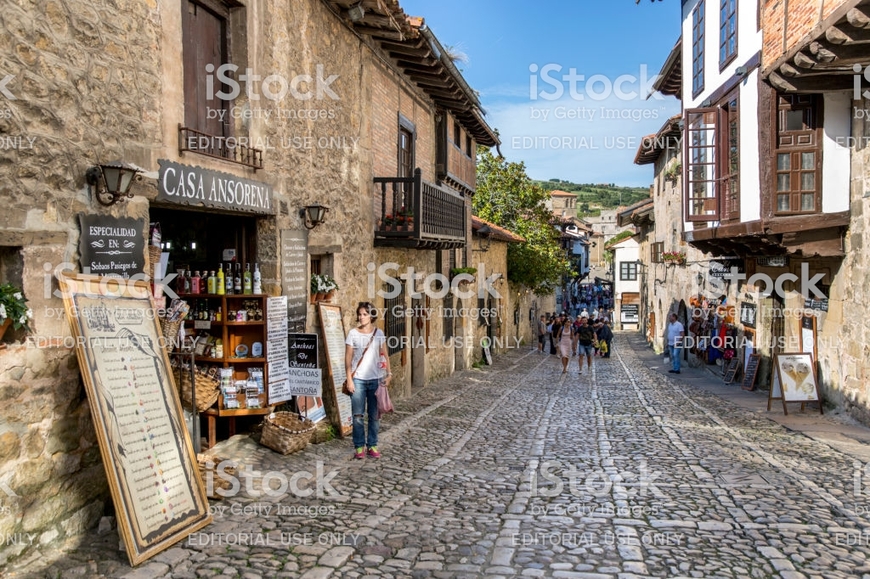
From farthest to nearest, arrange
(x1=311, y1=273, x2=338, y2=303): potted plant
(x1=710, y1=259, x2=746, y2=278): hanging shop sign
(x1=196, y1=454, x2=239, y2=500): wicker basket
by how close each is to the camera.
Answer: (x1=710, y1=259, x2=746, y2=278): hanging shop sign < (x1=311, y1=273, x2=338, y2=303): potted plant < (x1=196, y1=454, x2=239, y2=500): wicker basket

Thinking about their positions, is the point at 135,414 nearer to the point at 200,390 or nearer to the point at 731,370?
the point at 200,390

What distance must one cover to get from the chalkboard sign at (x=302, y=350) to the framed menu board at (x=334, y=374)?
0.73 metres

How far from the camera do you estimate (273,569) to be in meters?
4.64

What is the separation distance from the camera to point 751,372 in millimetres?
15227

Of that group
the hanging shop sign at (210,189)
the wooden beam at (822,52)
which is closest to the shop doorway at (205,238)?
the hanging shop sign at (210,189)

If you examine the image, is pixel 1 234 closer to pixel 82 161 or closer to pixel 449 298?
pixel 82 161

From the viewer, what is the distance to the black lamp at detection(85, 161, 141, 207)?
5273 millimetres

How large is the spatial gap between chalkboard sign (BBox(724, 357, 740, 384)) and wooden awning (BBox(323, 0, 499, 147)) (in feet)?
30.0

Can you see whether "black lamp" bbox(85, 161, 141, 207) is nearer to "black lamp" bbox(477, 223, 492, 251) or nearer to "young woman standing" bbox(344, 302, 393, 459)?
"young woman standing" bbox(344, 302, 393, 459)

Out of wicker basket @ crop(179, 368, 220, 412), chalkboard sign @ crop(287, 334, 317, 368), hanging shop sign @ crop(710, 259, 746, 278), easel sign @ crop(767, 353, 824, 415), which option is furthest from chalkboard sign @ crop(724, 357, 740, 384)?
wicker basket @ crop(179, 368, 220, 412)

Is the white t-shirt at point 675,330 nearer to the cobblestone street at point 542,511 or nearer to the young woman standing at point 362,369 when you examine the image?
the cobblestone street at point 542,511

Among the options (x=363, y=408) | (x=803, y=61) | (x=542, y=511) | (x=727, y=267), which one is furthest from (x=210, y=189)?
(x=727, y=267)

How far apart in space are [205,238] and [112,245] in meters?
2.80

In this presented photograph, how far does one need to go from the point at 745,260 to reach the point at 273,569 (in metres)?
15.0
